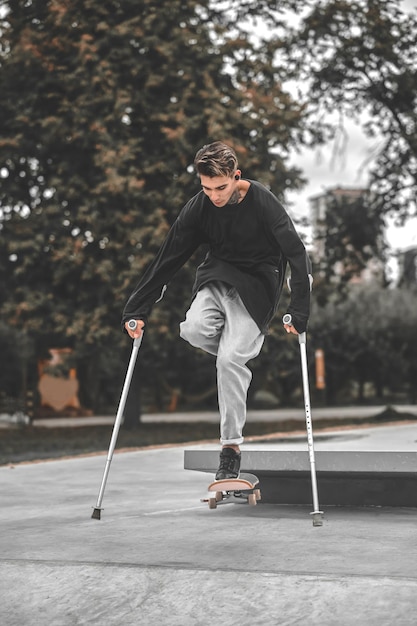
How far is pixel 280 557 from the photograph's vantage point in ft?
13.5

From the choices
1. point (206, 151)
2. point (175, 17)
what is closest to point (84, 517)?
point (206, 151)

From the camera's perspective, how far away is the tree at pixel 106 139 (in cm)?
2069

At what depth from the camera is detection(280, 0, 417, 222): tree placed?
23375 millimetres

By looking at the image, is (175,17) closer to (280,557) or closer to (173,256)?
(173,256)

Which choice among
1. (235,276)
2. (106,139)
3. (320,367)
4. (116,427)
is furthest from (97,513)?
(320,367)

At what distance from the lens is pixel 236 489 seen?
5.06 metres

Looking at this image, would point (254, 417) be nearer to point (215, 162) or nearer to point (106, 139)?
point (106, 139)

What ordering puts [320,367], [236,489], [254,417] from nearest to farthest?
[236,489] < [254,417] < [320,367]

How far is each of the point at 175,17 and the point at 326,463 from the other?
59.8 ft

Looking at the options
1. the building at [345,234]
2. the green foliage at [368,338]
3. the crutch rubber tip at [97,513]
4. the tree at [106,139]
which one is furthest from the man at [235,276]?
the green foliage at [368,338]

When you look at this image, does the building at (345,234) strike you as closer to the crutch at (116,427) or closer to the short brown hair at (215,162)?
the crutch at (116,427)

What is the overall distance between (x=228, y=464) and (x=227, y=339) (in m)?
0.68

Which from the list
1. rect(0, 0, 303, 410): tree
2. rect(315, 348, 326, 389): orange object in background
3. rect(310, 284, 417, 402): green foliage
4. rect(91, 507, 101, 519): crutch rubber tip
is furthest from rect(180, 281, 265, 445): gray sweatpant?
rect(310, 284, 417, 402): green foliage

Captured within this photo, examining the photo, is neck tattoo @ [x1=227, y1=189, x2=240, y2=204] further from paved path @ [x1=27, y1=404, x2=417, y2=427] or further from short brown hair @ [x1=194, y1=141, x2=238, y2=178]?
paved path @ [x1=27, y1=404, x2=417, y2=427]
